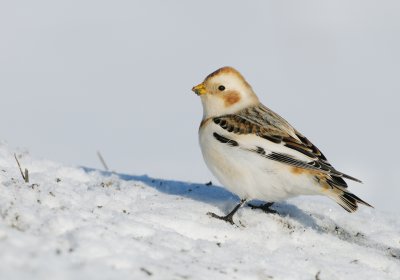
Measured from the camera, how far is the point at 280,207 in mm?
7148

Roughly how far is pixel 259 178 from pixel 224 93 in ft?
3.80

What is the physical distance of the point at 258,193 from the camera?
6.36m

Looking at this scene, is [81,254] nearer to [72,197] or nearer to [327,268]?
[72,197]

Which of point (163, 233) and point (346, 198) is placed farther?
point (346, 198)

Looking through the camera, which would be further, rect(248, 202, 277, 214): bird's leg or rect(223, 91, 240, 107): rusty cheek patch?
rect(223, 91, 240, 107): rusty cheek patch

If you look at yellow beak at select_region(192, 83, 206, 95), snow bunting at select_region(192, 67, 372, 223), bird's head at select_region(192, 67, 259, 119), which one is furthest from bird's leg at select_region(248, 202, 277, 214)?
yellow beak at select_region(192, 83, 206, 95)

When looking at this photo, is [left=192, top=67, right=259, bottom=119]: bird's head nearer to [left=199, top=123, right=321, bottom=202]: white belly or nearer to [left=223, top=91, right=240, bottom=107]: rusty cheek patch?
[left=223, top=91, right=240, bottom=107]: rusty cheek patch

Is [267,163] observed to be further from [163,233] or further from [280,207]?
[163,233]

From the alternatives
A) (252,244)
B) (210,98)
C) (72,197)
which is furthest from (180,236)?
(210,98)

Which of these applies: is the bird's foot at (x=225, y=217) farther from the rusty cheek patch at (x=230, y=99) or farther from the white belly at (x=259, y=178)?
the rusty cheek patch at (x=230, y=99)

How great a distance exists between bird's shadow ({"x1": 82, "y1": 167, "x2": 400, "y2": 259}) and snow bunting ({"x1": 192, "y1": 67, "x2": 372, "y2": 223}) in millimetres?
341

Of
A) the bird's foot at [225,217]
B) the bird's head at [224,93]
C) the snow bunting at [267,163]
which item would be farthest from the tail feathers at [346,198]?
the bird's head at [224,93]

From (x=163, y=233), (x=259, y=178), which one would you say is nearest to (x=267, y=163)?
(x=259, y=178)

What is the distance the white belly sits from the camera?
20.7 ft
